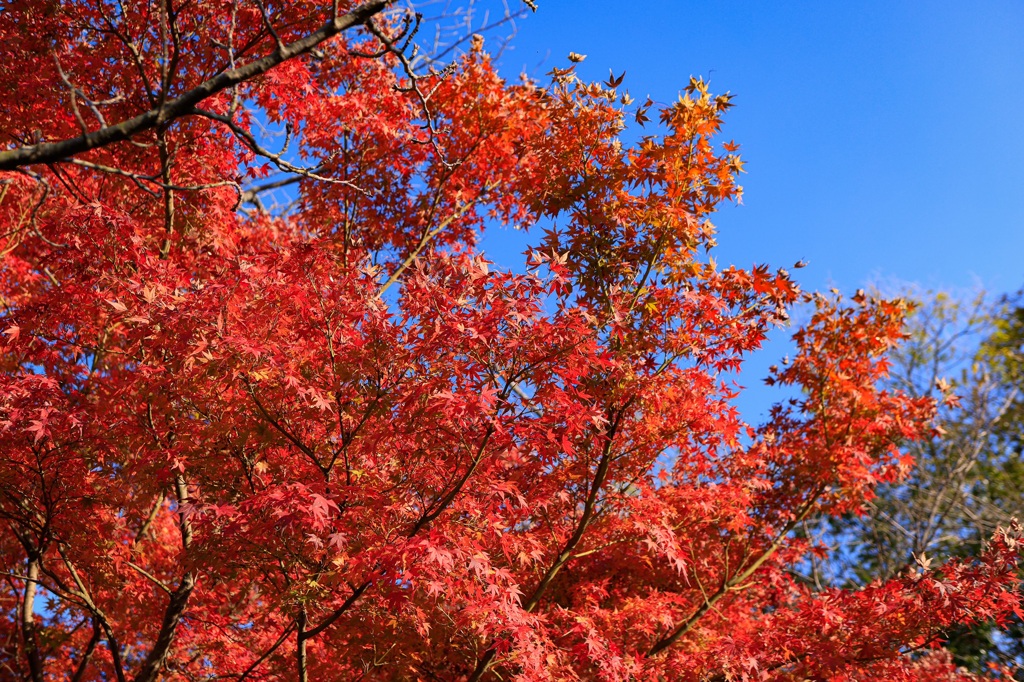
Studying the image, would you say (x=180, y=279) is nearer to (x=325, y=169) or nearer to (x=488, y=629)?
(x=325, y=169)

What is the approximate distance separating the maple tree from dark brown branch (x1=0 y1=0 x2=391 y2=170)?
0.02 meters

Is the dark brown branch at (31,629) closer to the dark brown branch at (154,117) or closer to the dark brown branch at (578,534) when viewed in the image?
the dark brown branch at (578,534)

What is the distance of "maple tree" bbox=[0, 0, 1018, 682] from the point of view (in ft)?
15.6

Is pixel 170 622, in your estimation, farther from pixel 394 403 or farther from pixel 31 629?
pixel 394 403

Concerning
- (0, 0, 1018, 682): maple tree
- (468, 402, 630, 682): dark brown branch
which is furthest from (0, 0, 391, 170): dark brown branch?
(468, 402, 630, 682): dark brown branch

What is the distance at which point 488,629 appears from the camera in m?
5.12

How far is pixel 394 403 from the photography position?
5.12 m

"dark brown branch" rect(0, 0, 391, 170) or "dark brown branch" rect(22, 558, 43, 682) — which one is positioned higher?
"dark brown branch" rect(0, 0, 391, 170)

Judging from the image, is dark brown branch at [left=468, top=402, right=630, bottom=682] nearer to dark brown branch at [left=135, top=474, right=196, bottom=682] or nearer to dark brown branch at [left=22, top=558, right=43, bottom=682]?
dark brown branch at [left=135, top=474, right=196, bottom=682]

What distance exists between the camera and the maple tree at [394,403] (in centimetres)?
475

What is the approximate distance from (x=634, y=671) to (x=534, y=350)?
101 inches

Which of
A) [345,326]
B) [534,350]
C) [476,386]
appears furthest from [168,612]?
[534,350]

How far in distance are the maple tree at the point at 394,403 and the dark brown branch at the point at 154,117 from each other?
0.02 metres

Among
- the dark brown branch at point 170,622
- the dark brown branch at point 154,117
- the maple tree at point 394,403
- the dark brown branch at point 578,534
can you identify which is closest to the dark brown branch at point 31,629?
the maple tree at point 394,403
